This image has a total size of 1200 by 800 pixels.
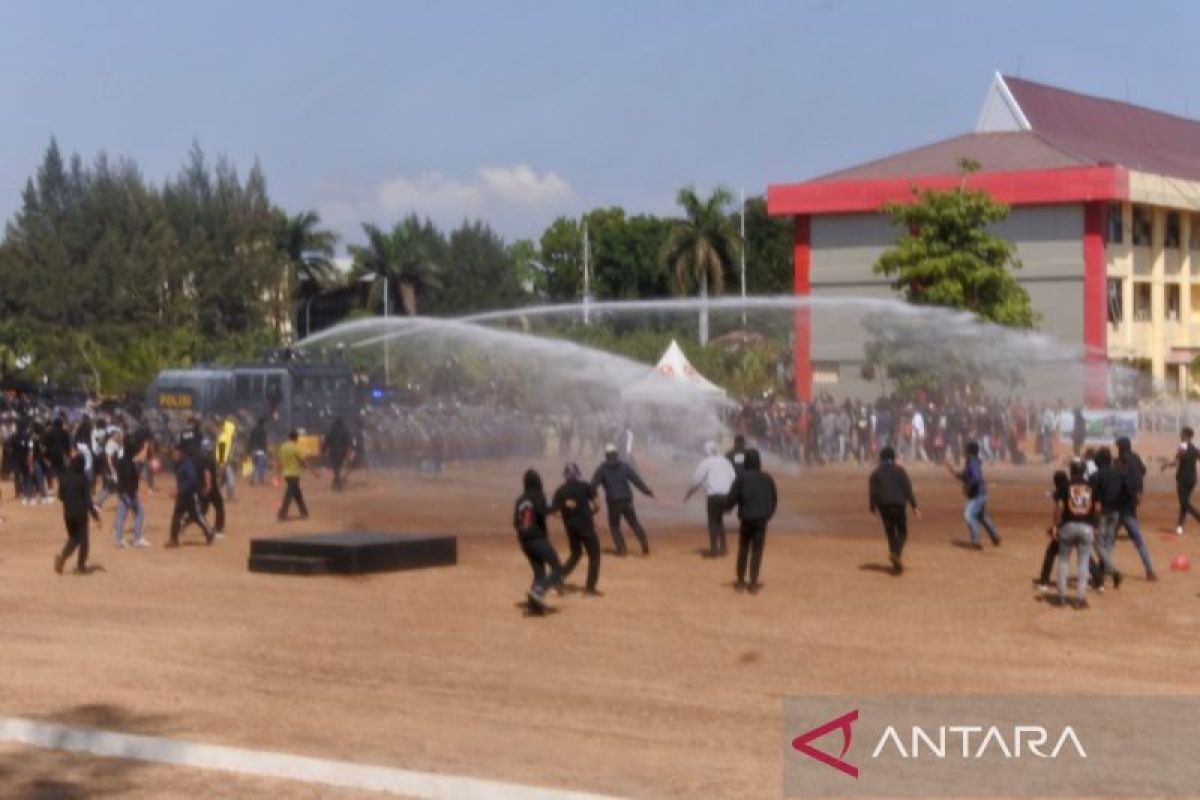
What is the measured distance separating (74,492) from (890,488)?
1033 centimetres

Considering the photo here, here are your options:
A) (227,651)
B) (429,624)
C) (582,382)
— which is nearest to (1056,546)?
(429,624)

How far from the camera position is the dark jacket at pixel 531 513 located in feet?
65.8

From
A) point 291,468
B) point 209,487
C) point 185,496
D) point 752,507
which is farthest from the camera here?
point 291,468

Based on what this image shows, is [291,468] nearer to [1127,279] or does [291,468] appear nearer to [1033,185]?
[1033,185]

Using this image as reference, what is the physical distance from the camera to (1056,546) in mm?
21734

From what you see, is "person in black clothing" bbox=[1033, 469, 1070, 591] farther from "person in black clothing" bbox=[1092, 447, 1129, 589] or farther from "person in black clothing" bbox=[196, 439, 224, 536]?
"person in black clothing" bbox=[196, 439, 224, 536]

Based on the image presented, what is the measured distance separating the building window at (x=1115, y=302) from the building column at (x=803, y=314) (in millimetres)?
10297

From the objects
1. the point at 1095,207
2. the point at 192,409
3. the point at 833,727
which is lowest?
the point at 833,727

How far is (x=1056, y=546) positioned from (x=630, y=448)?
16.1m

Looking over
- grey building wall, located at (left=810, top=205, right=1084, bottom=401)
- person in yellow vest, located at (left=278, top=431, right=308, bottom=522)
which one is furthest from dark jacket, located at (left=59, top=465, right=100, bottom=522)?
grey building wall, located at (left=810, top=205, right=1084, bottom=401)

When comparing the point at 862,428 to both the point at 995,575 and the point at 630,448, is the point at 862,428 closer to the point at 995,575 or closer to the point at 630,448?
the point at 630,448

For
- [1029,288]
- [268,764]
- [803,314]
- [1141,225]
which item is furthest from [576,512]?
[1141,225]

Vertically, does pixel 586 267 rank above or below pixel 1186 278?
above

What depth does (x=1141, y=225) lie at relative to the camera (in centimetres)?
6675
